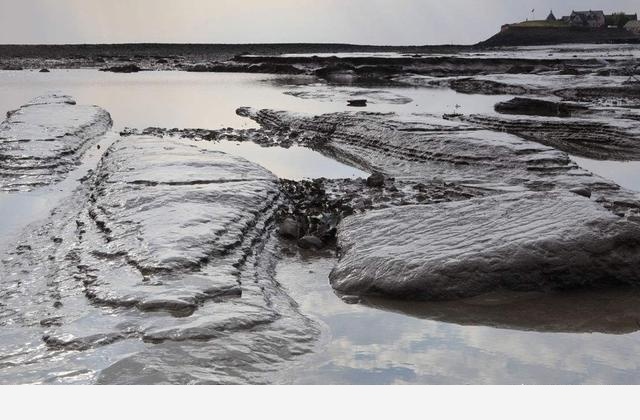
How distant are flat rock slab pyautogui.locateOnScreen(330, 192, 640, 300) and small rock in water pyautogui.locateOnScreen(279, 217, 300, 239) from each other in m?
0.55

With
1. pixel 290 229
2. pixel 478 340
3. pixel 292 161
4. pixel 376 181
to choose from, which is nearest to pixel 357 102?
pixel 292 161

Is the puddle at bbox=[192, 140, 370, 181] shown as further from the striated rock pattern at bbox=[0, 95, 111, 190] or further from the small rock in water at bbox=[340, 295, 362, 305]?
the small rock in water at bbox=[340, 295, 362, 305]

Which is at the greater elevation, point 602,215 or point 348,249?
point 602,215

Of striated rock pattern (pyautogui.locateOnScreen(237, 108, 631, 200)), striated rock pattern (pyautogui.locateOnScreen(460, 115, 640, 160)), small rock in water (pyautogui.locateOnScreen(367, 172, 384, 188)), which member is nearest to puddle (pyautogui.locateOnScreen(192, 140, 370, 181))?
striated rock pattern (pyautogui.locateOnScreen(237, 108, 631, 200))

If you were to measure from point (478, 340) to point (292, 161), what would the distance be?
5568 mm

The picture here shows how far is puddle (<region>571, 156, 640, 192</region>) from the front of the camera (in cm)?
708

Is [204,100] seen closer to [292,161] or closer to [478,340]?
[292,161]

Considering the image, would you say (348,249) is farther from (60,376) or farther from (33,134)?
(33,134)

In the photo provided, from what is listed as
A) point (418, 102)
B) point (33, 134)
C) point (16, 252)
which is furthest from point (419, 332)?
point (418, 102)

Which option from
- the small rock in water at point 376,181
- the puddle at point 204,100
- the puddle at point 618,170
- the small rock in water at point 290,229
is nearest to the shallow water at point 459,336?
the small rock in water at point 290,229

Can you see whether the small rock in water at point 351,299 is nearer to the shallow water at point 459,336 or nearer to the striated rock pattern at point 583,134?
the shallow water at point 459,336

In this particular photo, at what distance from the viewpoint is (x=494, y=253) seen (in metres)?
3.83

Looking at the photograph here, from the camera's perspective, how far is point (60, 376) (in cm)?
243
